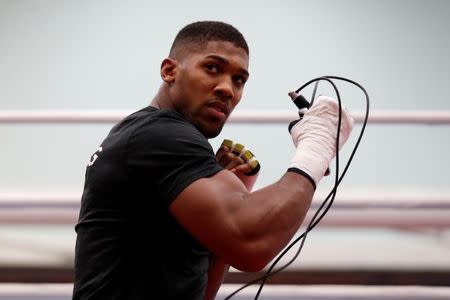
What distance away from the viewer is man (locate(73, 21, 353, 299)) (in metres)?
1.00

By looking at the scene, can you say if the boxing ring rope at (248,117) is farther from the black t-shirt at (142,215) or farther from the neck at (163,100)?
the black t-shirt at (142,215)

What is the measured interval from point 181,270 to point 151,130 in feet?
0.84

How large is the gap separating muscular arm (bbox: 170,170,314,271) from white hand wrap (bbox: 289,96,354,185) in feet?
0.31

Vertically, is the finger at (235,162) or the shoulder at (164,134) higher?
the shoulder at (164,134)

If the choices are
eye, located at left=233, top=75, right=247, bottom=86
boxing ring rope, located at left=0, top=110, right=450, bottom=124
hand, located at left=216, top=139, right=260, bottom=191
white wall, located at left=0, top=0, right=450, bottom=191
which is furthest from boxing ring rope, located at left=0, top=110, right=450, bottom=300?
white wall, located at left=0, top=0, right=450, bottom=191

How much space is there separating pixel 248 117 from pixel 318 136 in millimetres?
674

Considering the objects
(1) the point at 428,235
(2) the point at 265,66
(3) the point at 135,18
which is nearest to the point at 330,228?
(1) the point at 428,235

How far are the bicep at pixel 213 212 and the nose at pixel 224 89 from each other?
246 millimetres

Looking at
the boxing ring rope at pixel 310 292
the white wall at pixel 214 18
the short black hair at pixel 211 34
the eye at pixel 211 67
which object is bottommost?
the boxing ring rope at pixel 310 292

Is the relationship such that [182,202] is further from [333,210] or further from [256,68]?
[256,68]

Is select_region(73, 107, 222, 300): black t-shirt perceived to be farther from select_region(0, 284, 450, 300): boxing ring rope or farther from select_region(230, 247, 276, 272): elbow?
Answer: select_region(0, 284, 450, 300): boxing ring rope

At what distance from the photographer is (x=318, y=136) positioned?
115 centimetres

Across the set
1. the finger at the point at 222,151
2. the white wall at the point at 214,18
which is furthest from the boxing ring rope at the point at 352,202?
the white wall at the point at 214,18

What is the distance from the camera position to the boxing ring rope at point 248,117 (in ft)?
5.94
